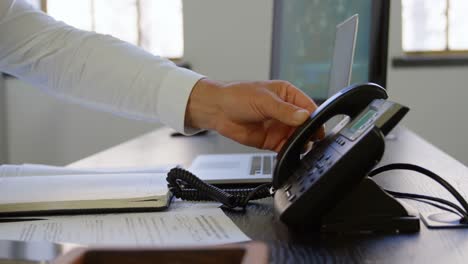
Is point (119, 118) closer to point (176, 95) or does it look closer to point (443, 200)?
point (176, 95)

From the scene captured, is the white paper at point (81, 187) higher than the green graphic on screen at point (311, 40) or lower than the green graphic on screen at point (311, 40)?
lower

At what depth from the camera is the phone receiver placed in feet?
2.18

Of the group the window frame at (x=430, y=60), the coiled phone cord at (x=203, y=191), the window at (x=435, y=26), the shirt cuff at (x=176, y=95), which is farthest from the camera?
the window at (x=435, y=26)

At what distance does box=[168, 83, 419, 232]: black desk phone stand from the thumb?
0.07 feet

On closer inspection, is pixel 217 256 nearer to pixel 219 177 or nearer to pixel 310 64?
pixel 219 177

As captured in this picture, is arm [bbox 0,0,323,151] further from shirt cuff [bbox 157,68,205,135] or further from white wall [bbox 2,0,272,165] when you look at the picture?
white wall [bbox 2,0,272,165]

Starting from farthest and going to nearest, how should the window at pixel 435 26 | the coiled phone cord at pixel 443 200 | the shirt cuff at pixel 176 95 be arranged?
the window at pixel 435 26 < the shirt cuff at pixel 176 95 < the coiled phone cord at pixel 443 200

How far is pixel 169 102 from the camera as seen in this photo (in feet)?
2.97

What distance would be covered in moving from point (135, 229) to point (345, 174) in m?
0.22

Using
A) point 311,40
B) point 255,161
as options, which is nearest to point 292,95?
point 255,161

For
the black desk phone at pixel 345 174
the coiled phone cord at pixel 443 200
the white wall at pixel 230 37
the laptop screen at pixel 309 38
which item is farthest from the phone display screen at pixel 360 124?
the white wall at pixel 230 37

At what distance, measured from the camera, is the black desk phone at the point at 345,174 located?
0.57m

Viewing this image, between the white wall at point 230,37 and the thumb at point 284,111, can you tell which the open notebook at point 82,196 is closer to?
the thumb at point 284,111

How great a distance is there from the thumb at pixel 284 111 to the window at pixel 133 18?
2.87 meters
